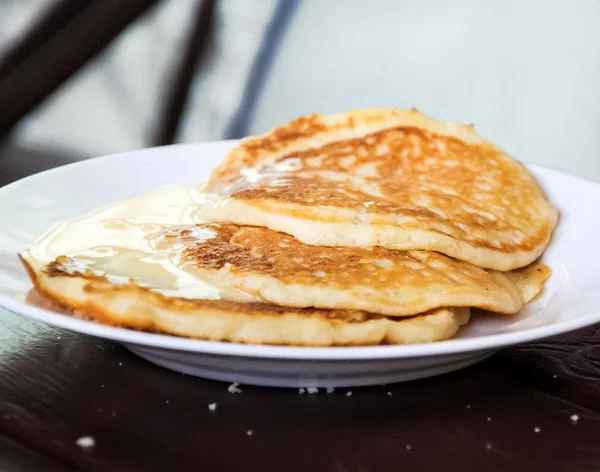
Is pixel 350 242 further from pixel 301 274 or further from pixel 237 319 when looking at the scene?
pixel 237 319

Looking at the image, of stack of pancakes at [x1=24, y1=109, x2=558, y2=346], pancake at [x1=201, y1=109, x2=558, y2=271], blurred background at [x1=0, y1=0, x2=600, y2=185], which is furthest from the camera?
blurred background at [x1=0, y1=0, x2=600, y2=185]

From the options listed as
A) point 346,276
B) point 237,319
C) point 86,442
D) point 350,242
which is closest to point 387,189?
point 350,242

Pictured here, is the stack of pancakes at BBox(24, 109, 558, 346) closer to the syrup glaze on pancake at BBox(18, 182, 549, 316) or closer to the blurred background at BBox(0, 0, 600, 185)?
the syrup glaze on pancake at BBox(18, 182, 549, 316)

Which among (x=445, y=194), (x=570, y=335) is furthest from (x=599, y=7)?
(x=570, y=335)

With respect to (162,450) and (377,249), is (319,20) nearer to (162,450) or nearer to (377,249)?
(377,249)

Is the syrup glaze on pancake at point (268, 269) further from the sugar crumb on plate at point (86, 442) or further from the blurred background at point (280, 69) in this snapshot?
the blurred background at point (280, 69)

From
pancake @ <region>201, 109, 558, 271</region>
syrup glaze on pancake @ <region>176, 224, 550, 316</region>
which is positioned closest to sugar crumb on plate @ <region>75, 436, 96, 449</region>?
syrup glaze on pancake @ <region>176, 224, 550, 316</region>

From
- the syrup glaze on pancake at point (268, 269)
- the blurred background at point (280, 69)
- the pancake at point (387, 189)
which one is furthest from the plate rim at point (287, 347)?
the blurred background at point (280, 69)
